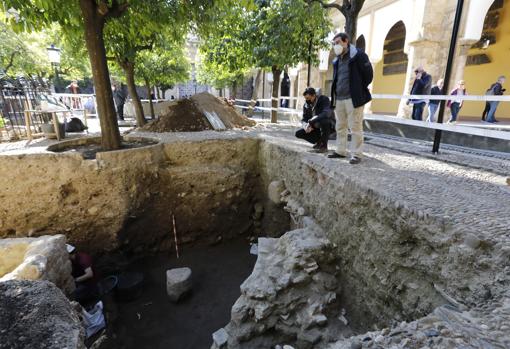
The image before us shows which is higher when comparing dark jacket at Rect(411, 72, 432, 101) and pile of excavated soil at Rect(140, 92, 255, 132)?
dark jacket at Rect(411, 72, 432, 101)

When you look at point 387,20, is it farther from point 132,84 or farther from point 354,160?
point 132,84

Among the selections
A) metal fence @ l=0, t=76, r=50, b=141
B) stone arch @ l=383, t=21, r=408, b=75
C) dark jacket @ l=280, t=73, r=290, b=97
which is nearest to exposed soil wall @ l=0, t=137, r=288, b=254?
metal fence @ l=0, t=76, r=50, b=141

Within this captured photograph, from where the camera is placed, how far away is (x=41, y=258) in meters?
3.44

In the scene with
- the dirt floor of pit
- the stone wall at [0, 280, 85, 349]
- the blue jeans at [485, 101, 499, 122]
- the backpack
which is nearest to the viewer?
the stone wall at [0, 280, 85, 349]

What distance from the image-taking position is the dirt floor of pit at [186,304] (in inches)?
167

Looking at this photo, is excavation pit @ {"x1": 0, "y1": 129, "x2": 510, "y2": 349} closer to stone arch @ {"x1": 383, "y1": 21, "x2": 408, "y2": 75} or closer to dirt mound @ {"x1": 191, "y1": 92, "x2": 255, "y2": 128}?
dirt mound @ {"x1": 191, "y1": 92, "x2": 255, "y2": 128}

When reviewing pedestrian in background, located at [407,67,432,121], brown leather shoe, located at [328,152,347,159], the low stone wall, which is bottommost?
the low stone wall

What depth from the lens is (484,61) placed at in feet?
34.3

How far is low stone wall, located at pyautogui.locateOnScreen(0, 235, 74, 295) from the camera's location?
11.1 ft

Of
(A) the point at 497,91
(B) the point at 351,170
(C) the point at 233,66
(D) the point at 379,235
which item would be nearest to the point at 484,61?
(A) the point at 497,91

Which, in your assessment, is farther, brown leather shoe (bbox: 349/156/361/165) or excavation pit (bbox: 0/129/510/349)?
brown leather shoe (bbox: 349/156/361/165)

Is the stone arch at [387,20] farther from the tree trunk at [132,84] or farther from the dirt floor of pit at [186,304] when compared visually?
the dirt floor of pit at [186,304]

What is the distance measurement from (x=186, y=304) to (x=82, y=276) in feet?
5.80

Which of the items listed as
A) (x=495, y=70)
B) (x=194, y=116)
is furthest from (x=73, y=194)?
(x=495, y=70)
